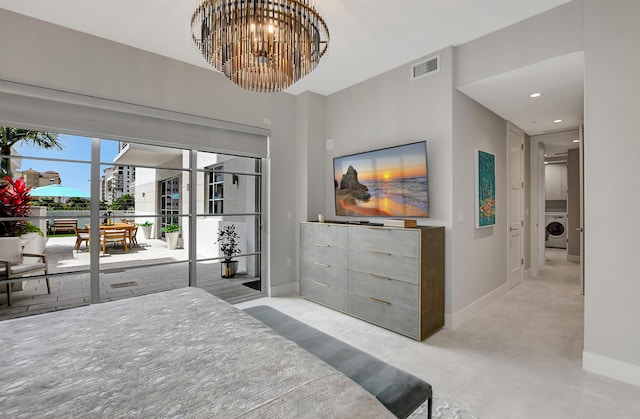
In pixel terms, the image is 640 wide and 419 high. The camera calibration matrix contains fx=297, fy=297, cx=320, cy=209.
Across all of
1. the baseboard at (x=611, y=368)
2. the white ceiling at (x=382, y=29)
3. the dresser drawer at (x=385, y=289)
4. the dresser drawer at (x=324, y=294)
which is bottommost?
the baseboard at (x=611, y=368)

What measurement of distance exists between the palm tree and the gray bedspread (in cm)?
181

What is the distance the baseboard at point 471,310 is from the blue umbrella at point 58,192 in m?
3.88

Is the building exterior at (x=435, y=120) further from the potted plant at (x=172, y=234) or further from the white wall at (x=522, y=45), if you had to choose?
the potted plant at (x=172, y=234)

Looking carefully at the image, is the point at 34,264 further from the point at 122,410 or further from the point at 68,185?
the point at 122,410

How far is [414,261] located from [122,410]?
2.43 m

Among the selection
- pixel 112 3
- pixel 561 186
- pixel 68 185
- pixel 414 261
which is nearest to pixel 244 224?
pixel 68 185

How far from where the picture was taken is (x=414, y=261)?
2.82 metres

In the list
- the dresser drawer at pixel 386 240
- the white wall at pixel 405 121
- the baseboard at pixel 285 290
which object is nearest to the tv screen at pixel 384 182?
the white wall at pixel 405 121

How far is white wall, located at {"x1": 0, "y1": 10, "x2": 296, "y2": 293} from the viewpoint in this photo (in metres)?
2.59

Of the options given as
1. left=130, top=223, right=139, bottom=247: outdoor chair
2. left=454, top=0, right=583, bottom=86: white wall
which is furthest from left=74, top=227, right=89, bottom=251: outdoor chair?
left=454, top=0, right=583, bottom=86: white wall

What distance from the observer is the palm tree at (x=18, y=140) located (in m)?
2.63

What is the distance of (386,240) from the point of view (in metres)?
3.05

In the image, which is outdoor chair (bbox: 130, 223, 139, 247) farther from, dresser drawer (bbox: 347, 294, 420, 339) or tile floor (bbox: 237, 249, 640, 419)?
dresser drawer (bbox: 347, 294, 420, 339)

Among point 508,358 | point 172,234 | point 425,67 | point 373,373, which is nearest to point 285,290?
point 172,234
